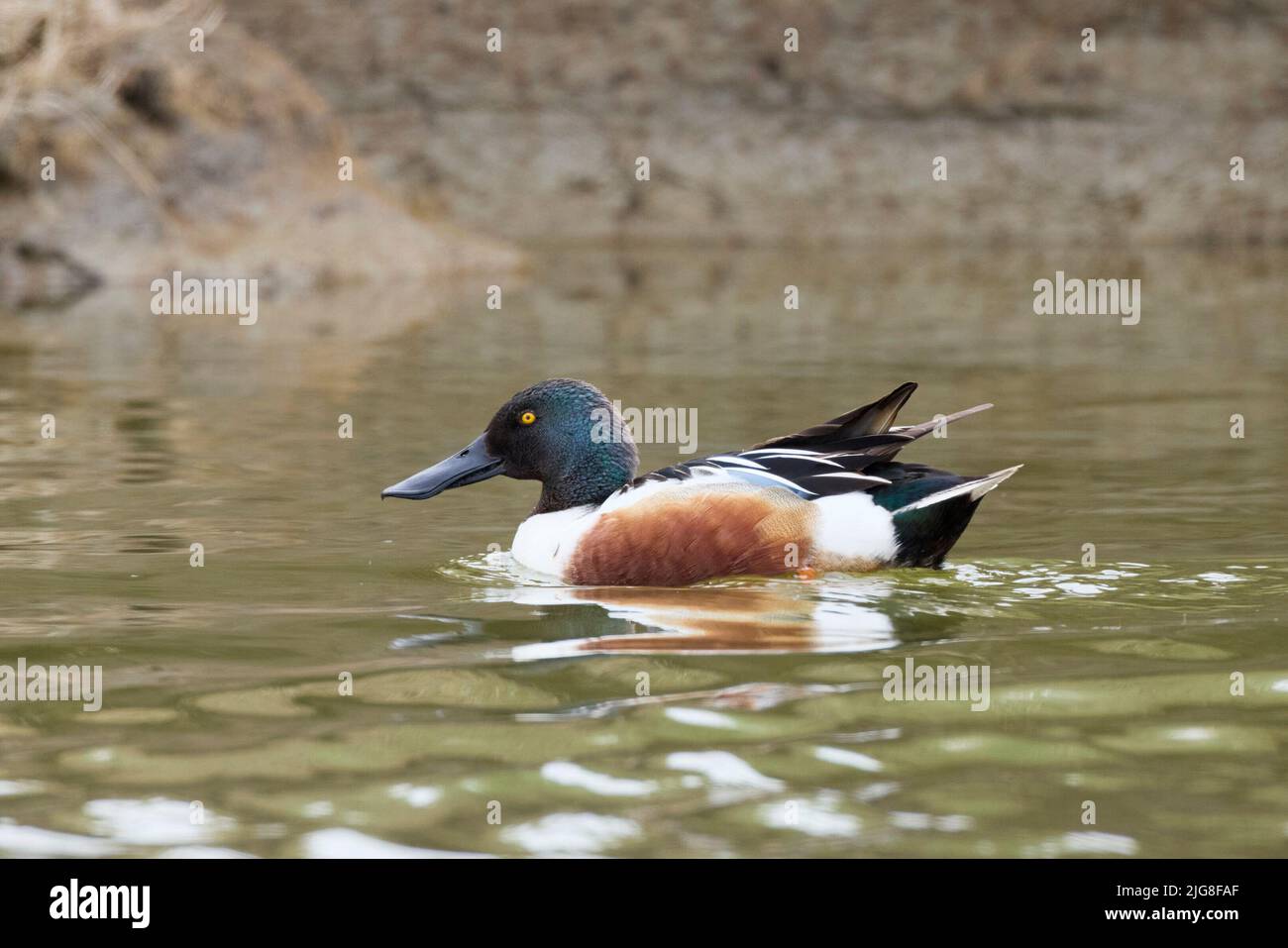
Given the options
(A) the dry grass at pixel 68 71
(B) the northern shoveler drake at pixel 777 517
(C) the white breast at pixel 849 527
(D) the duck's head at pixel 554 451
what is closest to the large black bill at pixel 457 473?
(D) the duck's head at pixel 554 451

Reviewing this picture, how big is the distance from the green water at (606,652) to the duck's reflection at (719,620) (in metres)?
0.02

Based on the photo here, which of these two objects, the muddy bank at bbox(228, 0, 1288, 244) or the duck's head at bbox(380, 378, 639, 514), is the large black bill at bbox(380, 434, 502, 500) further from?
the muddy bank at bbox(228, 0, 1288, 244)

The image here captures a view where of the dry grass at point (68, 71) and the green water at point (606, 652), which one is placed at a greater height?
the dry grass at point (68, 71)

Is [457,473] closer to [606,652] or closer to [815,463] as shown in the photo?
[815,463]

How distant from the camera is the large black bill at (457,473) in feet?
20.7

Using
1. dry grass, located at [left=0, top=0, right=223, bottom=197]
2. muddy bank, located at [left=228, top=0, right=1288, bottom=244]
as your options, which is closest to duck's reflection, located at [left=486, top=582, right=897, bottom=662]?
dry grass, located at [left=0, top=0, right=223, bottom=197]

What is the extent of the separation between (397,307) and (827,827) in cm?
1408

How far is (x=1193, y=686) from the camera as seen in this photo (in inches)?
174

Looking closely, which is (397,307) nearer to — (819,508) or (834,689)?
(819,508)

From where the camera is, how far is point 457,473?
6367 millimetres

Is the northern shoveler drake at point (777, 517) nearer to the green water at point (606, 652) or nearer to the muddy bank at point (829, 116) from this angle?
the green water at point (606, 652)

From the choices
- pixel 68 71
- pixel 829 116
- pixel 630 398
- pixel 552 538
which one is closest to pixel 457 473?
pixel 552 538
